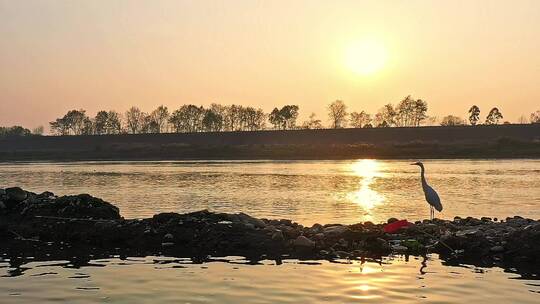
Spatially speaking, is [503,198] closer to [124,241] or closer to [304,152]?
[124,241]

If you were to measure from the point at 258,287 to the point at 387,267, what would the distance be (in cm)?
419

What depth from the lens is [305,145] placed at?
144 meters

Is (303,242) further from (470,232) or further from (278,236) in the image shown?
(470,232)

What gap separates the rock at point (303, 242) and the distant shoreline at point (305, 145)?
319ft

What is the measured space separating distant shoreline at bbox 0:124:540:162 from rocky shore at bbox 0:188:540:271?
95.0m

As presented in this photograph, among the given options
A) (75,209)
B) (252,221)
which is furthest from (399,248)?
(75,209)

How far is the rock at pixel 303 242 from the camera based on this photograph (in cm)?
1925

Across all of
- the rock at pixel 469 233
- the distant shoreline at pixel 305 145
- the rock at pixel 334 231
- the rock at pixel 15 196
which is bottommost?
the rock at pixel 334 231

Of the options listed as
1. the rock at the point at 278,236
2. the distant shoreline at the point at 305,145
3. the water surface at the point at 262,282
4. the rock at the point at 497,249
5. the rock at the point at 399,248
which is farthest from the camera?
the distant shoreline at the point at 305,145

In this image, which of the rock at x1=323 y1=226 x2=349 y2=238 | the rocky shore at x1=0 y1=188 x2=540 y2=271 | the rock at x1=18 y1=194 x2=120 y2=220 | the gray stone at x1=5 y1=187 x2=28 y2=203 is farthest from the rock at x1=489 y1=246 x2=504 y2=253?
the gray stone at x1=5 y1=187 x2=28 y2=203

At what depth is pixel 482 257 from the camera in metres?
18.0

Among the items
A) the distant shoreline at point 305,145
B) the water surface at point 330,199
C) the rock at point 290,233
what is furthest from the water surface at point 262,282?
the distant shoreline at point 305,145

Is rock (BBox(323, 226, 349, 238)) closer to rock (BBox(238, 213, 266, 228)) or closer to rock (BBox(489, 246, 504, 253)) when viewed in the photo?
rock (BBox(238, 213, 266, 228))

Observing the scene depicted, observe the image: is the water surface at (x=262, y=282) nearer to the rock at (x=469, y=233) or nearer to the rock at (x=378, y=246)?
the rock at (x=378, y=246)
